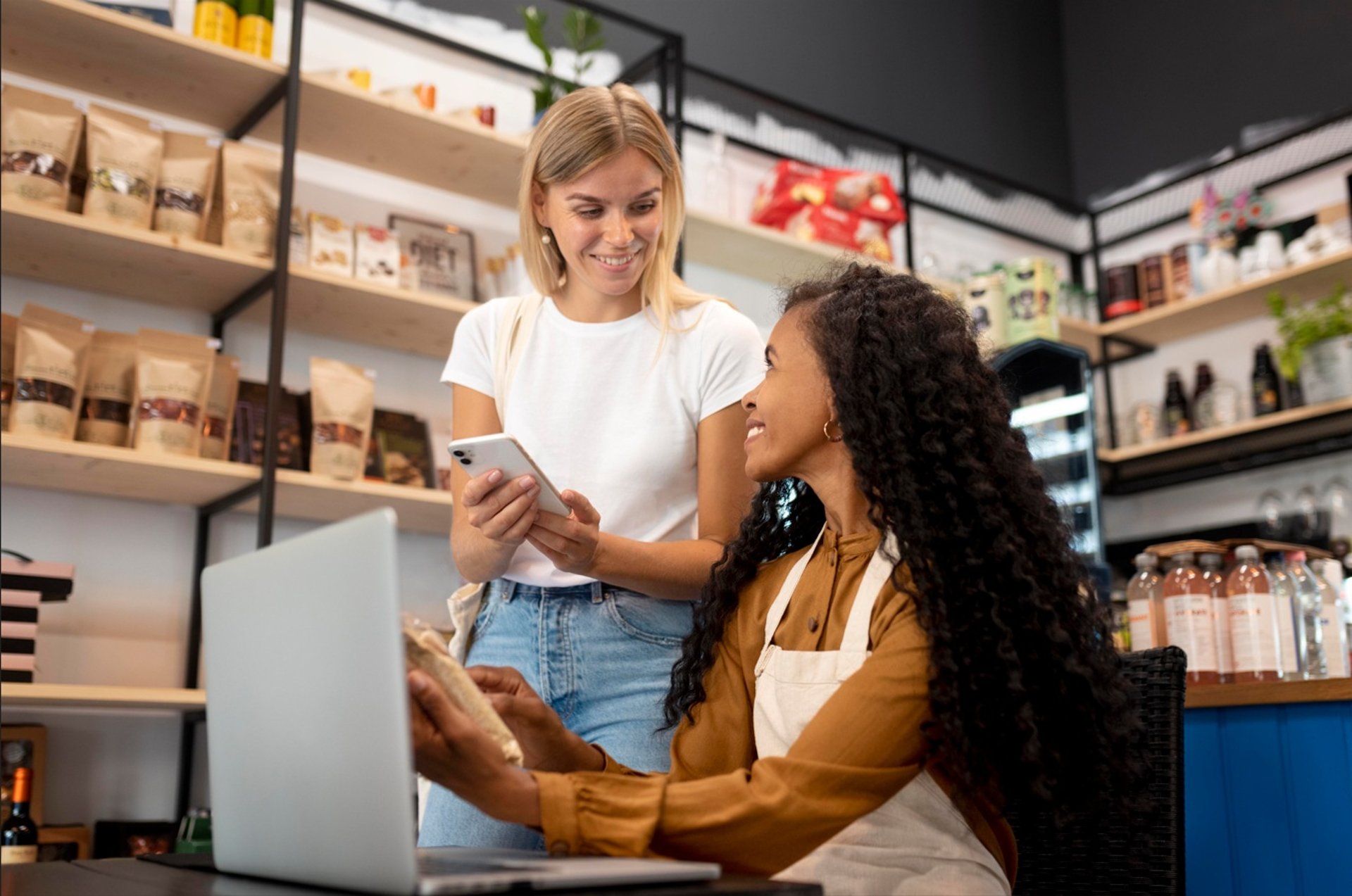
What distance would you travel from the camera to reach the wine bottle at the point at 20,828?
2410mm

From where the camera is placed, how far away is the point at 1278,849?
68.5 inches

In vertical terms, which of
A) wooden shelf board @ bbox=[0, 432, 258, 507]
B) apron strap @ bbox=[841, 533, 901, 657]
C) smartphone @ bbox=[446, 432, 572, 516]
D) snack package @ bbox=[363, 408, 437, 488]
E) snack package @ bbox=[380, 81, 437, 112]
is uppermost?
snack package @ bbox=[380, 81, 437, 112]

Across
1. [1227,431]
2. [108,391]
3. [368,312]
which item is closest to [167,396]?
[108,391]

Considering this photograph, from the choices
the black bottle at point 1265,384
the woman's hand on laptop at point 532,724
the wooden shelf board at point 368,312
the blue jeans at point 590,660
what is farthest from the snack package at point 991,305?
the woman's hand on laptop at point 532,724

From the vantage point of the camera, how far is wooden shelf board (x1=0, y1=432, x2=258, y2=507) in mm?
2559

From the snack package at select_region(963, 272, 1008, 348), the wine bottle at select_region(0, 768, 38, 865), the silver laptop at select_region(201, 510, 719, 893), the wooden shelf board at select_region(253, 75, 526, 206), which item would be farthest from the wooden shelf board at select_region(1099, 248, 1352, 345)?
the silver laptop at select_region(201, 510, 719, 893)

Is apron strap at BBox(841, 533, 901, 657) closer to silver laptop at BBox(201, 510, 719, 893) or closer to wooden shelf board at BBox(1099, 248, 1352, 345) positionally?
silver laptop at BBox(201, 510, 719, 893)

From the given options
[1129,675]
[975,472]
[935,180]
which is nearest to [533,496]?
[975,472]

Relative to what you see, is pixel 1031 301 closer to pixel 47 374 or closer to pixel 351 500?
pixel 351 500

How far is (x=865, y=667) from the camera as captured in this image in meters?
1.20

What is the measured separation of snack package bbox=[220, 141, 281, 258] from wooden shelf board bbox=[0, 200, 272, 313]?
0.18ft

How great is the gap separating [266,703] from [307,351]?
2523 millimetres

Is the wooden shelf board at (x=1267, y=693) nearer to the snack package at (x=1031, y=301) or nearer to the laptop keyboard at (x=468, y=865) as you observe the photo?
the laptop keyboard at (x=468, y=865)

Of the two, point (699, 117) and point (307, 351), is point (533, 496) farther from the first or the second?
point (699, 117)
